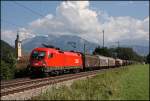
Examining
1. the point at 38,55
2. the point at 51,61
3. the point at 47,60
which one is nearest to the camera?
the point at 47,60

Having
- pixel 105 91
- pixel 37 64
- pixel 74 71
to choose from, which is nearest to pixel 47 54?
pixel 37 64

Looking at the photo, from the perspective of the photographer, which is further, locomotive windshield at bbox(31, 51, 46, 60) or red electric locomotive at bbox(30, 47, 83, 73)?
locomotive windshield at bbox(31, 51, 46, 60)

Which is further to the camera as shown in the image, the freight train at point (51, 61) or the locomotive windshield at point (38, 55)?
the locomotive windshield at point (38, 55)

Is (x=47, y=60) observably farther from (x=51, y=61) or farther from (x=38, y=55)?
(x=38, y=55)

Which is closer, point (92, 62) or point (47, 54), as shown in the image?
point (47, 54)

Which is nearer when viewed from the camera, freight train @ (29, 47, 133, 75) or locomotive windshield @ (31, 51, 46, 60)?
freight train @ (29, 47, 133, 75)

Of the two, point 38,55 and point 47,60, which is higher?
point 38,55

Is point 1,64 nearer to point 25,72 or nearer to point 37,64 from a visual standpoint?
point 37,64

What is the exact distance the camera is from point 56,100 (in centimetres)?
1434

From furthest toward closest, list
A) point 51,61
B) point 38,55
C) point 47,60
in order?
point 51,61 < point 38,55 < point 47,60

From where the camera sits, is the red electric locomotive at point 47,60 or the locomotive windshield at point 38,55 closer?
the red electric locomotive at point 47,60

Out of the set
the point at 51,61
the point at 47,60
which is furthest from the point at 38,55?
the point at 51,61

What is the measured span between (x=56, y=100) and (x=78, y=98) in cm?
96

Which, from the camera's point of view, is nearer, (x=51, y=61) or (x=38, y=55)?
(x=38, y=55)
